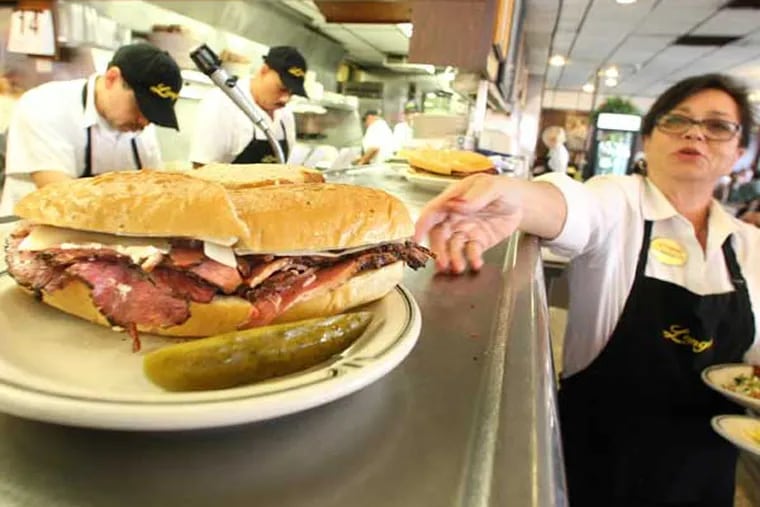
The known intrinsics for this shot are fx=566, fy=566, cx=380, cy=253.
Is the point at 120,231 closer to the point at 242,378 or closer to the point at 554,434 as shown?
the point at 242,378

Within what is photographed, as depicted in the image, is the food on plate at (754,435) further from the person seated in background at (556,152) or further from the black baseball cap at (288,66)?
the person seated in background at (556,152)

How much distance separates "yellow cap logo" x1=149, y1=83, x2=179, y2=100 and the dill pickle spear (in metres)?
2.12

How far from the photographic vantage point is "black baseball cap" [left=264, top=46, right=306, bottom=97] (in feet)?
10.1

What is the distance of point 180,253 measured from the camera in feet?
2.24

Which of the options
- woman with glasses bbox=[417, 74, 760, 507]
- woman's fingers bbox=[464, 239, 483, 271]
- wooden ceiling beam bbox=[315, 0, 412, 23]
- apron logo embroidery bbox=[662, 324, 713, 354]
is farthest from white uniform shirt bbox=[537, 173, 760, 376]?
wooden ceiling beam bbox=[315, 0, 412, 23]

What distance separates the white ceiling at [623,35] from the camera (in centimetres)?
677

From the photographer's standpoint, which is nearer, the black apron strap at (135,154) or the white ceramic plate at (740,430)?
the white ceramic plate at (740,430)

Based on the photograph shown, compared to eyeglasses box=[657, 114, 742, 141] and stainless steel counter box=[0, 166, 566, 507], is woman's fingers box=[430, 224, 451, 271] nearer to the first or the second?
stainless steel counter box=[0, 166, 566, 507]

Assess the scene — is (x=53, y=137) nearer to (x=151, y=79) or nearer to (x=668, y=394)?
(x=151, y=79)

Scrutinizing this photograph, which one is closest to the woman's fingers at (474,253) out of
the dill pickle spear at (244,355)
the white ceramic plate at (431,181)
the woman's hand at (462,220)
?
the woman's hand at (462,220)

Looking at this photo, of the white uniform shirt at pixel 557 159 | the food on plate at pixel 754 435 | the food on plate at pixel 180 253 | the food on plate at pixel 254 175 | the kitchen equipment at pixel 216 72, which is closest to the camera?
the food on plate at pixel 180 253

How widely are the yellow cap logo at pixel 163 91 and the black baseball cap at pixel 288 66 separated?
0.81 m

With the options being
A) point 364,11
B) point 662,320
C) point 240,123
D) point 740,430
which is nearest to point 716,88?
point 662,320

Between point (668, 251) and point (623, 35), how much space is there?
322 inches
